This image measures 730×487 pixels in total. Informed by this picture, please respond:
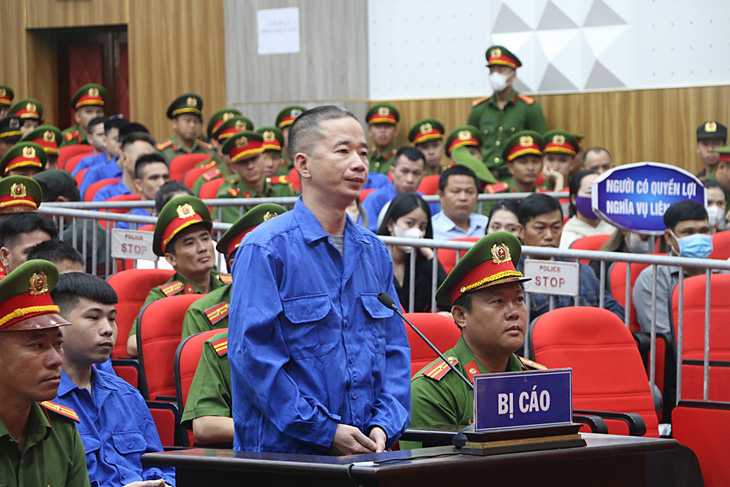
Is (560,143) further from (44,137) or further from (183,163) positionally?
(44,137)

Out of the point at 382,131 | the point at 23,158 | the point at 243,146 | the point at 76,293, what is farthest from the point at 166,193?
the point at 382,131

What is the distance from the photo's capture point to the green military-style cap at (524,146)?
8.20 meters

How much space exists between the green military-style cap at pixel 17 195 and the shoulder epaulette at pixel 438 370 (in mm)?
2743

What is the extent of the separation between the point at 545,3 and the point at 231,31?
3.63 meters

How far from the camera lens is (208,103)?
41.2ft

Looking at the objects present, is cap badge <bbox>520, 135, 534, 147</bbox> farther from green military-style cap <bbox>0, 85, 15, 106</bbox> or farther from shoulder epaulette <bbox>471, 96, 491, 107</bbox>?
green military-style cap <bbox>0, 85, 15, 106</bbox>

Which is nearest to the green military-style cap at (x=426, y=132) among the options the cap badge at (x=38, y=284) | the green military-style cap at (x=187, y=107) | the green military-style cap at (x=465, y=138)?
the green military-style cap at (x=465, y=138)

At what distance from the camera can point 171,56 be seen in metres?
12.8

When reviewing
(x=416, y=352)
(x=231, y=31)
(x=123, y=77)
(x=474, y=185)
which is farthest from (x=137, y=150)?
(x=123, y=77)

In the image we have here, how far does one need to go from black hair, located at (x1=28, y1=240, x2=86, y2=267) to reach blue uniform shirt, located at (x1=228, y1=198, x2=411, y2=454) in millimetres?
2038

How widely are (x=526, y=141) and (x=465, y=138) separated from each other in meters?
1.06

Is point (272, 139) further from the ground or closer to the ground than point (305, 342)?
further from the ground

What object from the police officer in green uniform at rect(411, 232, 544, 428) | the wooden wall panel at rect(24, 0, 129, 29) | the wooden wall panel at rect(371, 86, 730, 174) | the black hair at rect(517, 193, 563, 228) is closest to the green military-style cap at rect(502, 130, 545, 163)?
the wooden wall panel at rect(371, 86, 730, 174)

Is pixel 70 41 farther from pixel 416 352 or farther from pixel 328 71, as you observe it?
pixel 416 352
